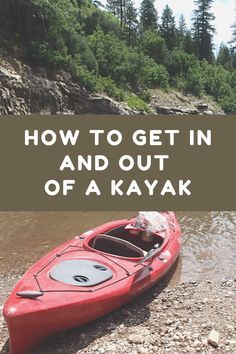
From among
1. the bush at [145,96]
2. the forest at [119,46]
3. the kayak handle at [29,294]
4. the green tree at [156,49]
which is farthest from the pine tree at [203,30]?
the kayak handle at [29,294]

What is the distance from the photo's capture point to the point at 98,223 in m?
15.2

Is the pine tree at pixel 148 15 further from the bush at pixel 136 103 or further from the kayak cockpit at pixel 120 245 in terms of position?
the kayak cockpit at pixel 120 245

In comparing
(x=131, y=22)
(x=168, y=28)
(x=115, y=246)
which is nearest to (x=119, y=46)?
(x=131, y=22)

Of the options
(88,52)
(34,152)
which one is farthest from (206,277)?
(88,52)

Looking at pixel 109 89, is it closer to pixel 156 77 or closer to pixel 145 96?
pixel 145 96

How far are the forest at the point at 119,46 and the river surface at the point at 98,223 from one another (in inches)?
778

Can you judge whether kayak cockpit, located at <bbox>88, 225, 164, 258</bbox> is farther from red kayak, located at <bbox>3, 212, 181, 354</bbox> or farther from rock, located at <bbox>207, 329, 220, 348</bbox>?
rock, located at <bbox>207, 329, 220, 348</bbox>

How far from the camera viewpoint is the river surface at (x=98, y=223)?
11.1 m

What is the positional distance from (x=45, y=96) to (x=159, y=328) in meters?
25.2

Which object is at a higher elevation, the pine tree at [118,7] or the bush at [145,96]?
the pine tree at [118,7]

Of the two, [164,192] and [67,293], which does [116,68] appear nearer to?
[164,192]

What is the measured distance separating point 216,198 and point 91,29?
42010 mm

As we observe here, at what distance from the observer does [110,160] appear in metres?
15.0

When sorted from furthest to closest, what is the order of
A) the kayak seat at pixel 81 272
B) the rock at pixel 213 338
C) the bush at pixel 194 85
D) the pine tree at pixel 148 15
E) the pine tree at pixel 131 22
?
the pine tree at pixel 148 15
the pine tree at pixel 131 22
the bush at pixel 194 85
the kayak seat at pixel 81 272
the rock at pixel 213 338
